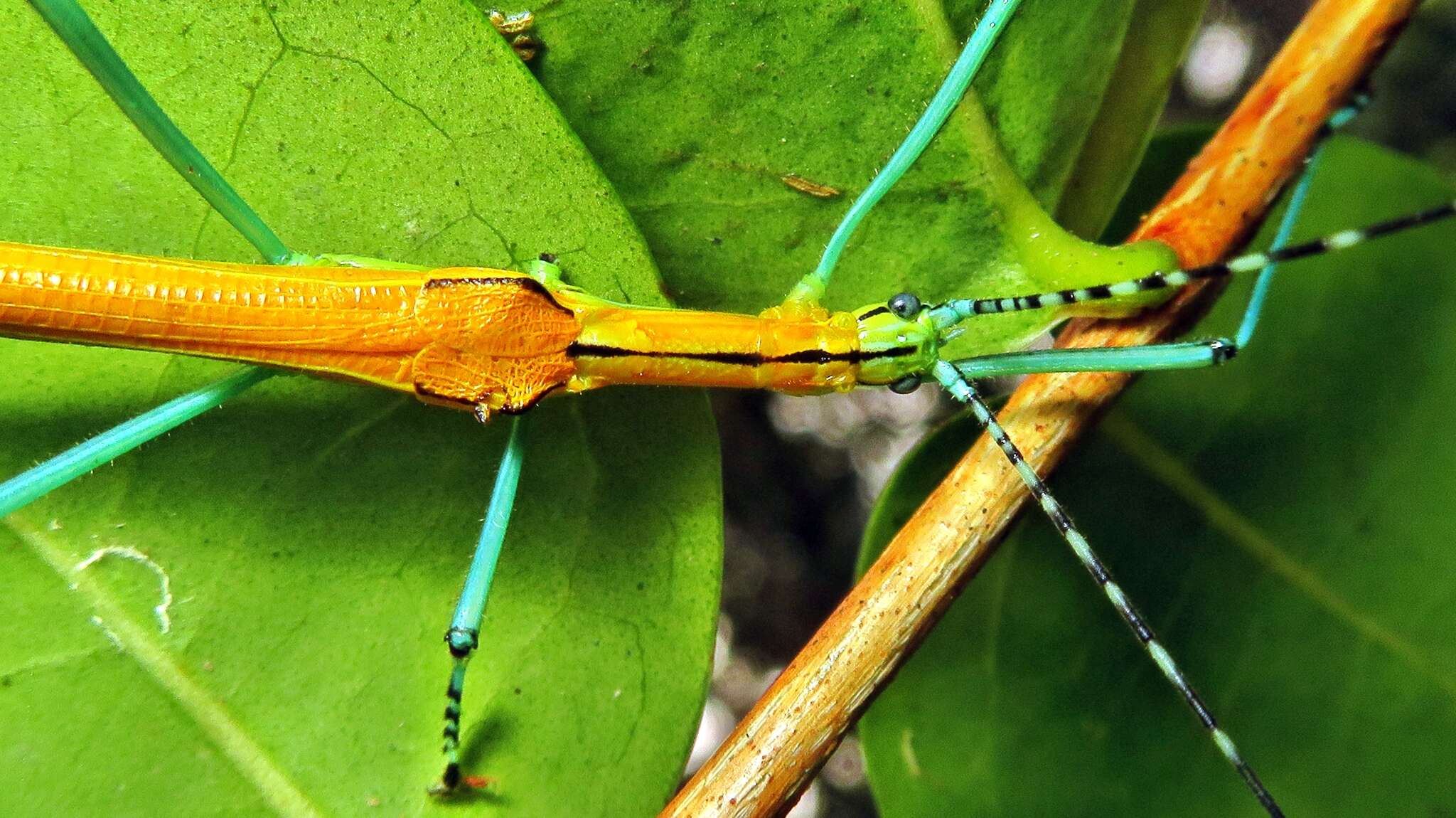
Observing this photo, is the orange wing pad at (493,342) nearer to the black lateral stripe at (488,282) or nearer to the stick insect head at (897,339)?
the black lateral stripe at (488,282)

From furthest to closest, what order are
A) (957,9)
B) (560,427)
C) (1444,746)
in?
(1444,746)
(560,427)
(957,9)

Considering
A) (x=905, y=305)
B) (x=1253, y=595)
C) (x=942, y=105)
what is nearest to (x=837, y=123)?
(x=942, y=105)

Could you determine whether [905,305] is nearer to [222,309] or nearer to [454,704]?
[454,704]

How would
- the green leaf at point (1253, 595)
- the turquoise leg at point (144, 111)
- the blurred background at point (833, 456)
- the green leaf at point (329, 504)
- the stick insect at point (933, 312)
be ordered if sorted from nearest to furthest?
1. the turquoise leg at point (144, 111)
2. the green leaf at point (329, 504)
3. the stick insect at point (933, 312)
4. the green leaf at point (1253, 595)
5. the blurred background at point (833, 456)

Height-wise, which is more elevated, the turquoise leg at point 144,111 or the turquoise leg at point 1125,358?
the turquoise leg at point 144,111

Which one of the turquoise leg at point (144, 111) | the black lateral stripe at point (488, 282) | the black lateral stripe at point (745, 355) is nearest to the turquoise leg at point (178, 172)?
the turquoise leg at point (144, 111)

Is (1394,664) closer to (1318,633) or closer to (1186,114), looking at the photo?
(1318,633)

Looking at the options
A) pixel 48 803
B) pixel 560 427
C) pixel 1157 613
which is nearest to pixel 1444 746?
pixel 1157 613
